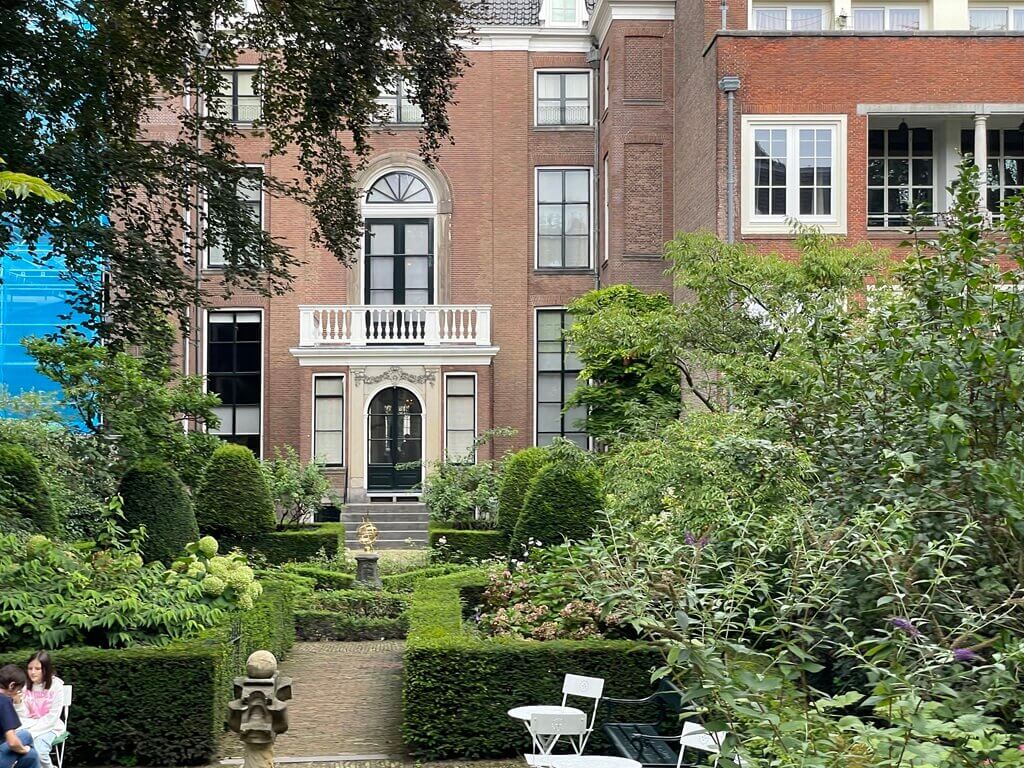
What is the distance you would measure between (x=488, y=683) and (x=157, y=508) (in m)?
9.27

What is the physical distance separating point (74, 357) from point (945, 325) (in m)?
16.3

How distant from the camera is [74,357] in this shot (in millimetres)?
19562

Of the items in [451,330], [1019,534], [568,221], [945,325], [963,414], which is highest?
[568,221]

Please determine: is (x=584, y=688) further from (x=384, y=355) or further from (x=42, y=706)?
(x=384, y=355)

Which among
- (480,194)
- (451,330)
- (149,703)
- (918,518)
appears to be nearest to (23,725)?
(149,703)

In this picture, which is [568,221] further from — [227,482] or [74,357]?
[74,357]

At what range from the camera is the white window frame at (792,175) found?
2331 cm

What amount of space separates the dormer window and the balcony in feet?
28.8

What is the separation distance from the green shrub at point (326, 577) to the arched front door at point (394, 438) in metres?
10.7

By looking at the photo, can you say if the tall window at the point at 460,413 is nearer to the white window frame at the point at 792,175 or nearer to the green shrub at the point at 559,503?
the white window frame at the point at 792,175

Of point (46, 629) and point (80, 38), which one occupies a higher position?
point (80, 38)

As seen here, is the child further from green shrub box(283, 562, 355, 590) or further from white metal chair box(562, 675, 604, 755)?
green shrub box(283, 562, 355, 590)

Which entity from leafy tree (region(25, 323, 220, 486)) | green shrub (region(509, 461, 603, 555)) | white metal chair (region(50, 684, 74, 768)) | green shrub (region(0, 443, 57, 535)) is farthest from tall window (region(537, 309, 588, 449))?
white metal chair (region(50, 684, 74, 768))

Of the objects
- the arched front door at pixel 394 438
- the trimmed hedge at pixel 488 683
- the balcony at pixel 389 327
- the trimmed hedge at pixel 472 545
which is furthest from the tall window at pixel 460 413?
the trimmed hedge at pixel 488 683
